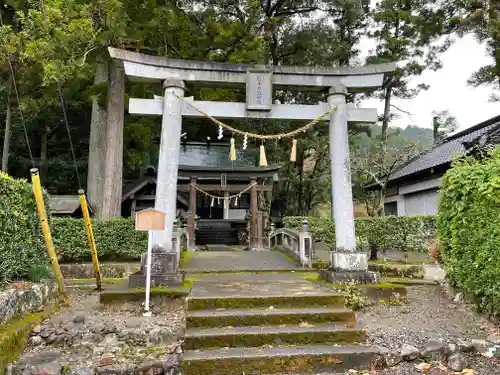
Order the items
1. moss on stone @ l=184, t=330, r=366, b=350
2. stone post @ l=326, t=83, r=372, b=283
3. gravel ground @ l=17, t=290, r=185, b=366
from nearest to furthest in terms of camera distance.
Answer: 1. moss on stone @ l=184, t=330, r=366, b=350
2. gravel ground @ l=17, t=290, r=185, b=366
3. stone post @ l=326, t=83, r=372, b=283

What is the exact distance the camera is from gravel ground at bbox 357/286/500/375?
182 inches

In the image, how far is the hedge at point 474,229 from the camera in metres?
5.41

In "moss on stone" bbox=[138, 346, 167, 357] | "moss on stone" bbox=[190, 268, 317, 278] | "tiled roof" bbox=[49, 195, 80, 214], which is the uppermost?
"tiled roof" bbox=[49, 195, 80, 214]

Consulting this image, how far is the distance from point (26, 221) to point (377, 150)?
1713 cm

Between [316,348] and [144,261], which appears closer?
[316,348]

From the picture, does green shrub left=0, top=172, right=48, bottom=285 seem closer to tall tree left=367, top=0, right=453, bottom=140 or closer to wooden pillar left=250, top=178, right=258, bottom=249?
wooden pillar left=250, top=178, right=258, bottom=249

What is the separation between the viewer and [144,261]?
7684mm

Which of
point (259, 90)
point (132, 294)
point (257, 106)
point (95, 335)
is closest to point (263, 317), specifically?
point (95, 335)

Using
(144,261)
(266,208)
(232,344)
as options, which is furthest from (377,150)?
(232,344)

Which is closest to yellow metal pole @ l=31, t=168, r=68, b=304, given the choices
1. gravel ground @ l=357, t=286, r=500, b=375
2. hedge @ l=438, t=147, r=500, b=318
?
gravel ground @ l=357, t=286, r=500, b=375

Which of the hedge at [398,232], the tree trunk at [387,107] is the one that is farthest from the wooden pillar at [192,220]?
the tree trunk at [387,107]

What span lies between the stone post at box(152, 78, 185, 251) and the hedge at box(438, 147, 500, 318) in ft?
17.4

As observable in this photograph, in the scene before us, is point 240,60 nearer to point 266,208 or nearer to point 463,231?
point 266,208

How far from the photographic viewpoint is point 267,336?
4973mm
